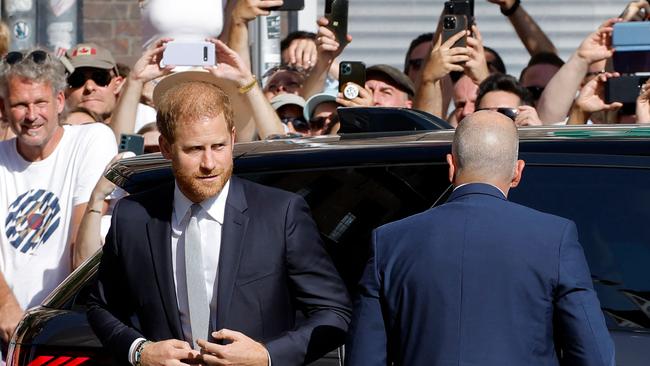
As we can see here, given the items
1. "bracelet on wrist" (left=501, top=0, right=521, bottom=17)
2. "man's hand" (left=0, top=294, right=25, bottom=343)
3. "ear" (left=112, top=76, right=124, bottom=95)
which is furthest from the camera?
"bracelet on wrist" (left=501, top=0, right=521, bottom=17)

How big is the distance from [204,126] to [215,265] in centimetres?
39

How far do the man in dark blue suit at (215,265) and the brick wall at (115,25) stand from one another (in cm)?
862

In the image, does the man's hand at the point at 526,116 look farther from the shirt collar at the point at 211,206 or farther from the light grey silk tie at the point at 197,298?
the light grey silk tie at the point at 197,298

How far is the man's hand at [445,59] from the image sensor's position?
6711 mm

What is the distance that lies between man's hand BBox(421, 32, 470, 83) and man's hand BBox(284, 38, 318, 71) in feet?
4.89

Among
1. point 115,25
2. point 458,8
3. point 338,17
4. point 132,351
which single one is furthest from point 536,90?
point 115,25

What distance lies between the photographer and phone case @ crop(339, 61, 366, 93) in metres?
6.46

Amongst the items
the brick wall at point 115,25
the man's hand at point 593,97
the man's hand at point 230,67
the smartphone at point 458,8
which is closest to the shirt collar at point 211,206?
the man's hand at point 230,67

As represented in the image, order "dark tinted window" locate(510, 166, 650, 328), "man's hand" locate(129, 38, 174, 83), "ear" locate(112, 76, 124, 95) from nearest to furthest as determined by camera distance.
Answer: "dark tinted window" locate(510, 166, 650, 328)
"man's hand" locate(129, 38, 174, 83)
"ear" locate(112, 76, 124, 95)

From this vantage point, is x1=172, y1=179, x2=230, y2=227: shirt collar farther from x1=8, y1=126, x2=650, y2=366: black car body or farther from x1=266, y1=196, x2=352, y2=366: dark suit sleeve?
x1=8, y1=126, x2=650, y2=366: black car body

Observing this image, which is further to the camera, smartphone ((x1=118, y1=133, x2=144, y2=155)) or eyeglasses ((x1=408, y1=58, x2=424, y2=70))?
eyeglasses ((x1=408, y1=58, x2=424, y2=70))

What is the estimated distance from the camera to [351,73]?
21.4 ft

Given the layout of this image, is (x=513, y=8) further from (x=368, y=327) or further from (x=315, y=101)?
(x=368, y=327)

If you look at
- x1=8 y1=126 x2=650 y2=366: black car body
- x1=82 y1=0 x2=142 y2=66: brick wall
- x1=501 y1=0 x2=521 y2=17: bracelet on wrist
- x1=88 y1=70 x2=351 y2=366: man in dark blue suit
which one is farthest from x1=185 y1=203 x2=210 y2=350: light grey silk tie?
x1=82 y1=0 x2=142 y2=66: brick wall
